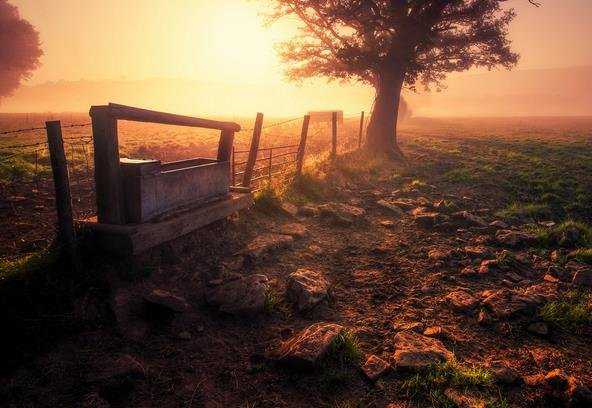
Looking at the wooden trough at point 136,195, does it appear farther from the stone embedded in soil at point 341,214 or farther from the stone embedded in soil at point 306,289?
the stone embedded in soil at point 341,214

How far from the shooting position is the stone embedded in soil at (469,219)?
807 centimetres

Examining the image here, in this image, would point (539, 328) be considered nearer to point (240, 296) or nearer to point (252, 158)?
point (240, 296)

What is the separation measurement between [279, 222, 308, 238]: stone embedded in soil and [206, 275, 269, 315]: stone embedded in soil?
2386 millimetres

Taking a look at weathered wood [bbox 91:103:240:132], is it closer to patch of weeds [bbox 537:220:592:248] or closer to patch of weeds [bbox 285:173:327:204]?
patch of weeds [bbox 285:173:327:204]

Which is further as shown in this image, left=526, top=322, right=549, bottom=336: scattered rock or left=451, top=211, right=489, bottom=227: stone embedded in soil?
left=451, top=211, right=489, bottom=227: stone embedded in soil

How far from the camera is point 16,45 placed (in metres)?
42.3

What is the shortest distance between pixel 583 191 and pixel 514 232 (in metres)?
5.11

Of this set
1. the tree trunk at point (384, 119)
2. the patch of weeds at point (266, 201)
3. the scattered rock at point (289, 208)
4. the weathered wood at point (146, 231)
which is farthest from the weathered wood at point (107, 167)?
the tree trunk at point (384, 119)

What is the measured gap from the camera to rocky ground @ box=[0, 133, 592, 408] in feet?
10.8

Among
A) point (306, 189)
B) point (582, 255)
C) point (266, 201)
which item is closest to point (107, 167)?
point (266, 201)

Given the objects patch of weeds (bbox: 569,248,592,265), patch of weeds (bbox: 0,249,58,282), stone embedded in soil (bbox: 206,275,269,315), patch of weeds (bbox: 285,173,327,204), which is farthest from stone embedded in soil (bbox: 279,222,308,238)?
patch of weeds (bbox: 569,248,592,265)

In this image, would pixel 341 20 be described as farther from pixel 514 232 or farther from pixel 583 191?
pixel 514 232

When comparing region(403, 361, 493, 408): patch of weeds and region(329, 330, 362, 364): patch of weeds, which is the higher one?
region(329, 330, 362, 364): patch of weeds

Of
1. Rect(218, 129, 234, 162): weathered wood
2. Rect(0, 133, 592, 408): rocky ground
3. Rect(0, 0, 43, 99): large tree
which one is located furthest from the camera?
Rect(0, 0, 43, 99): large tree
